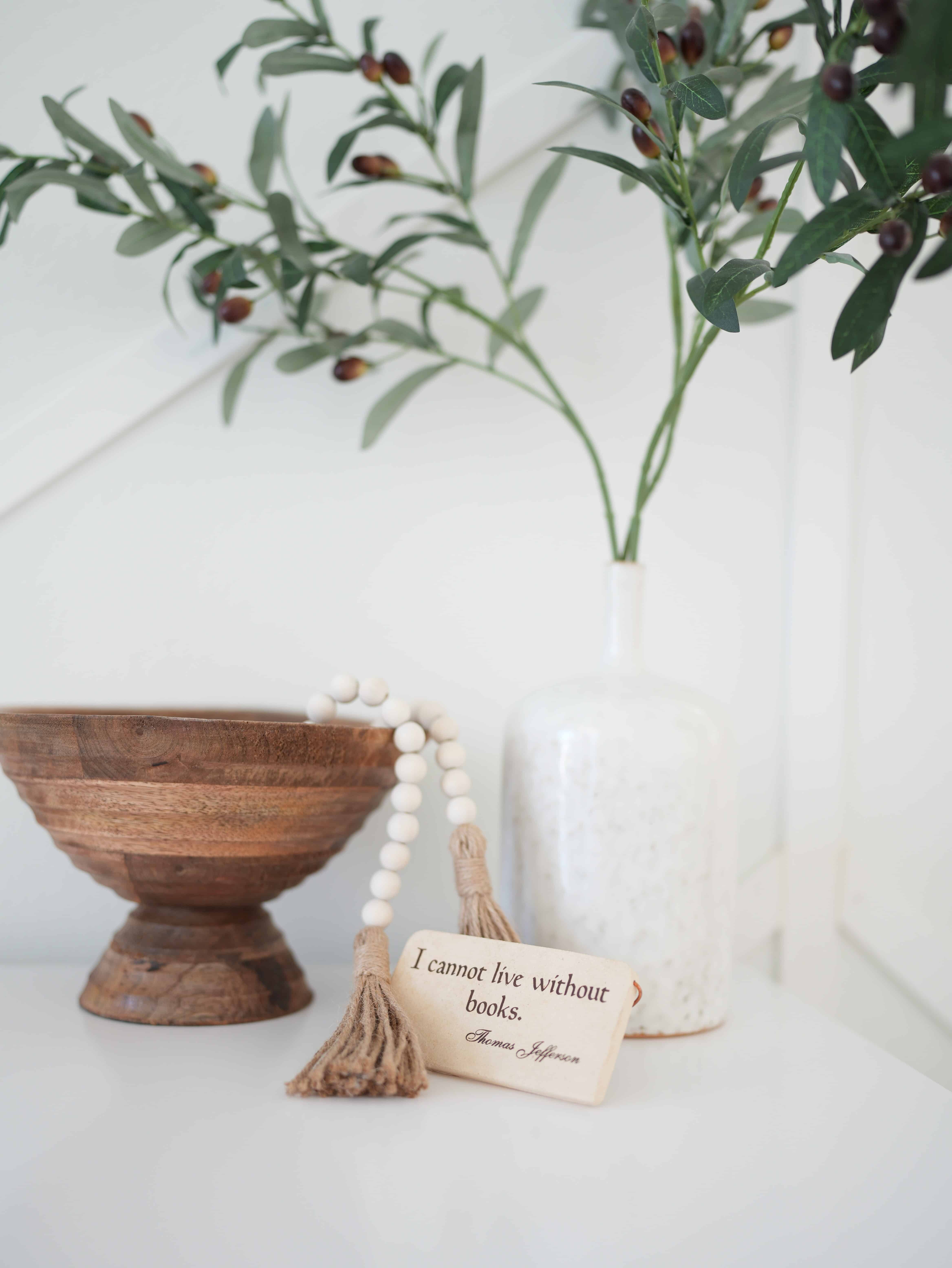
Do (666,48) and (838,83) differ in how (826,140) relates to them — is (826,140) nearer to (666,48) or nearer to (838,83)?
(838,83)

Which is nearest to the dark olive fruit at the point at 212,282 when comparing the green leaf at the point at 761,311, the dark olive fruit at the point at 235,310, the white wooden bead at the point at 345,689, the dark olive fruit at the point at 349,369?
the dark olive fruit at the point at 235,310

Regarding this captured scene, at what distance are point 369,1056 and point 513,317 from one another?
71cm

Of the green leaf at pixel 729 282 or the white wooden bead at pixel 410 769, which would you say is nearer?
the green leaf at pixel 729 282

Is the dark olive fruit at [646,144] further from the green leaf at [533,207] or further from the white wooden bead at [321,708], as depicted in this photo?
the white wooden bead at [321,708]

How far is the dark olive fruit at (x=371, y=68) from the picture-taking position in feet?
2.64

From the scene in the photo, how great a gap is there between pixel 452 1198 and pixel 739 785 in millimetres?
680

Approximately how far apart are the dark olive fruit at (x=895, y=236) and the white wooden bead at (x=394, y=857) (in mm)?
509

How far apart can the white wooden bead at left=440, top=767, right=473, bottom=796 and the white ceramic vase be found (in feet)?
0.17

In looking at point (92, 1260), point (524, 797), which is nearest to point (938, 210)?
point (524, 797)

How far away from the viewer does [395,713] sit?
0.71 meters

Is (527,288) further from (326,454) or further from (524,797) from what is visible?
(524,797)

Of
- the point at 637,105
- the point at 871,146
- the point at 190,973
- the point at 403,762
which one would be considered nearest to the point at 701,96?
the point at 637,105

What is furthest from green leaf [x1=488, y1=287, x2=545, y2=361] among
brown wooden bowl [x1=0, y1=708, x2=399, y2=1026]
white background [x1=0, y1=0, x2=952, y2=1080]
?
brown wooden bowl [x1=0, y1=708, x2=399, y2=1026]

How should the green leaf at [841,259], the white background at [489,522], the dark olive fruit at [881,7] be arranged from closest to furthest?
the dark olive fruit at [881,7], the green leaf at [841,259], the white background at [489,522]
